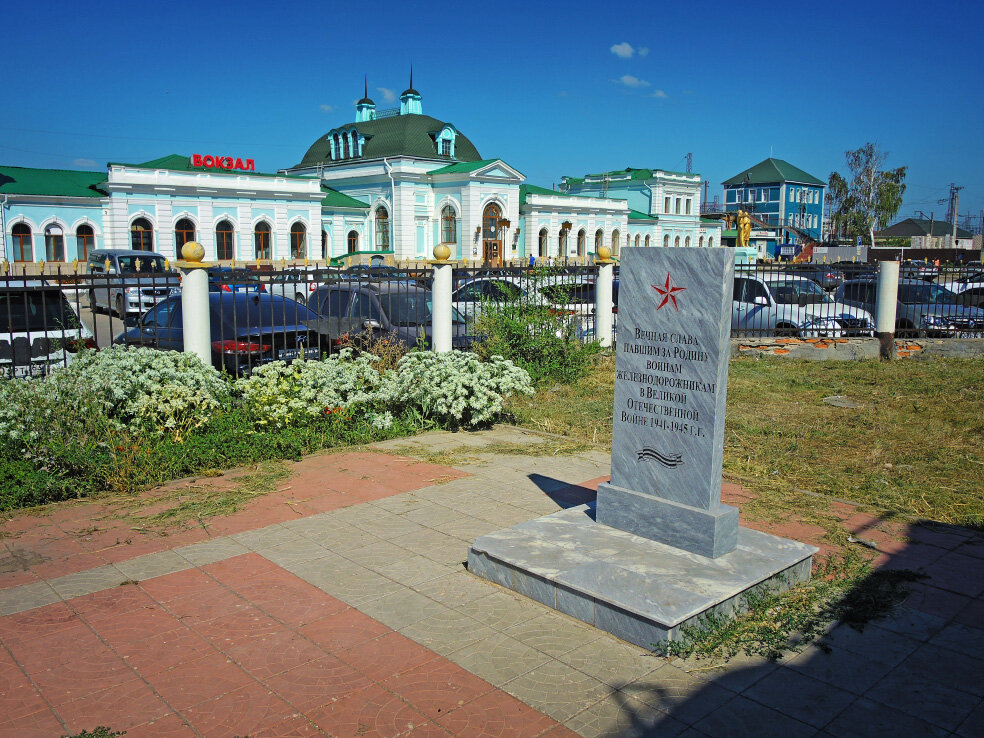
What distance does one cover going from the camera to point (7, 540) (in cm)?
533

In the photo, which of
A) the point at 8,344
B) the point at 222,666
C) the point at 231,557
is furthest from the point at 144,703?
the point at 8,344

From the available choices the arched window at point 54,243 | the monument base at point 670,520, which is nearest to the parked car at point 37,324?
the monument base at point 670,520

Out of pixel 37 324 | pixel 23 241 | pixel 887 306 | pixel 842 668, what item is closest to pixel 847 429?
pixel 842 668

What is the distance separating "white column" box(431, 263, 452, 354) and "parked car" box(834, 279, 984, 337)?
9107 mm

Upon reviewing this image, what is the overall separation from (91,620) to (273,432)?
3.49 metres

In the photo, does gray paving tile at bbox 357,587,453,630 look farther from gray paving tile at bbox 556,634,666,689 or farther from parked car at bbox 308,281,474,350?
parked car at bbox 308,281,474,350

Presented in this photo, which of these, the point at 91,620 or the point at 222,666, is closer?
the point at 222,666

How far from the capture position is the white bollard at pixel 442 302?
403 inches

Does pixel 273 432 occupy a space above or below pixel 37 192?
below

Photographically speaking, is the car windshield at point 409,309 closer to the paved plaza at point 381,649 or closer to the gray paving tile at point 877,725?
the paved plaza at point 381,649

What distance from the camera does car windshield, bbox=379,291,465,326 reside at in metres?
11.2

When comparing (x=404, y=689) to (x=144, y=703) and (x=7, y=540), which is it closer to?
(x=144, y=703)

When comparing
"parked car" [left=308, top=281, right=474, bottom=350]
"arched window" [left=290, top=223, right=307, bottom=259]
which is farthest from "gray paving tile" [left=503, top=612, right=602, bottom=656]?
"arched window" [left=290, top=223, right=307, bottom=259]

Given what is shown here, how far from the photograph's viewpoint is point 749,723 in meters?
3.27
